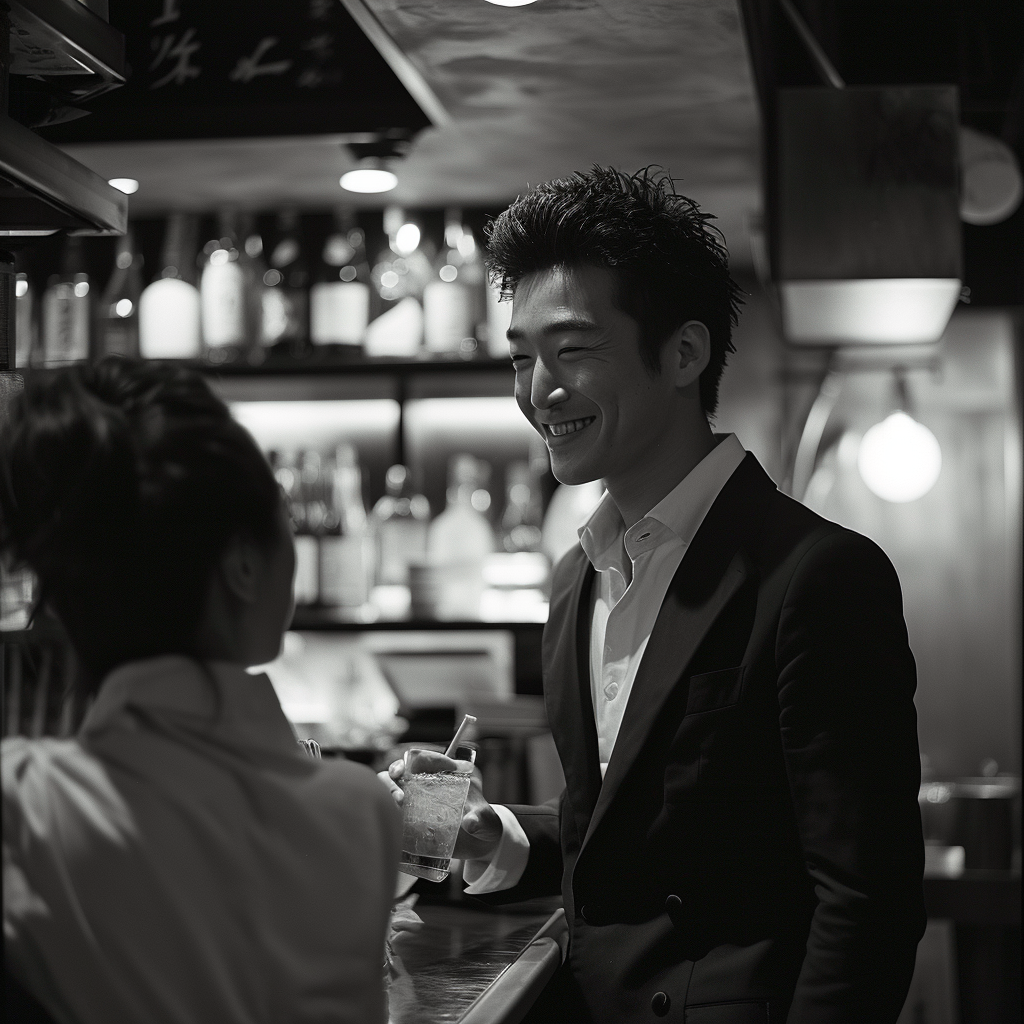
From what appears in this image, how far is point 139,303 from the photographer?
3600mm

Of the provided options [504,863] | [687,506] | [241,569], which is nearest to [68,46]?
[241,569]

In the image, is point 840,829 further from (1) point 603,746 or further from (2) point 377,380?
(2) point 377,380

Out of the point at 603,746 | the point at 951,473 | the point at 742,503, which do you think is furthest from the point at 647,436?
the point at 951,473

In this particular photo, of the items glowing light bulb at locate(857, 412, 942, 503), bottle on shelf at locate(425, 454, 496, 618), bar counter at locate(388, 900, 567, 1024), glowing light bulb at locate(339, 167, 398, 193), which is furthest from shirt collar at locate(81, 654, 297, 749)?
glowing light bulb at locate(857, 412, 942, 503)

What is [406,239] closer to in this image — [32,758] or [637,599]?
[637,599]

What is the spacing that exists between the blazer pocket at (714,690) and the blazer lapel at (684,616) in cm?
2

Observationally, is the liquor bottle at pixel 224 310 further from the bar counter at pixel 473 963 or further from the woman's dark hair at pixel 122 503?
the woman's dark hair at pixel 122 503

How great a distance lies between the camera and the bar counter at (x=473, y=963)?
4.44 feet

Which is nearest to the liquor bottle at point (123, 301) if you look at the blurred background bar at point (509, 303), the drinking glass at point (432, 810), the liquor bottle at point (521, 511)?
the blurred background bar at point (509, 303)

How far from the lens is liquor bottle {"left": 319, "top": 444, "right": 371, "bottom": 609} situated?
3369mm

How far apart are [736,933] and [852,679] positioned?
30 centimetres

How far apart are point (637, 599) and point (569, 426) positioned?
8.9 inches

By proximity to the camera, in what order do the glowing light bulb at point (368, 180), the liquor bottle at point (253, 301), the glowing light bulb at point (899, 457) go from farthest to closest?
the glowing light bulb at point (899, 457), the liquor bottle at point (253, 301), the glowing light bulb at point (368, 180)

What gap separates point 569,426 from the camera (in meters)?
1.61
